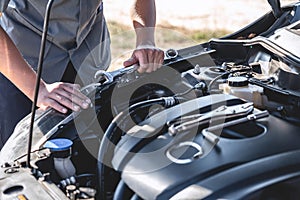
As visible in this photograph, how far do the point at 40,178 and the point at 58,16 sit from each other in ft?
2.52

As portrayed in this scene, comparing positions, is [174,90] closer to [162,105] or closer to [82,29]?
[162,105]

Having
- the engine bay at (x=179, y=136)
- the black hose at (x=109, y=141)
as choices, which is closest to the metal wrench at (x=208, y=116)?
the engine bay at (x=179, y=136)

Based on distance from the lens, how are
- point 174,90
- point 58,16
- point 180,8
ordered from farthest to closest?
point 180,8 < point 58,16 < point 174,90

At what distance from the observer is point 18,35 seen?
1.88 m

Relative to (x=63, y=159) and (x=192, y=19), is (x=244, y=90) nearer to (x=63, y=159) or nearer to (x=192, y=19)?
(x=63, y=159)

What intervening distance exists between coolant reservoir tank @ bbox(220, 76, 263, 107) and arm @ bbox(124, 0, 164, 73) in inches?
14.2

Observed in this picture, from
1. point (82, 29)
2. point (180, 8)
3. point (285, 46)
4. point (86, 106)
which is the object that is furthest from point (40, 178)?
point (180, 8)

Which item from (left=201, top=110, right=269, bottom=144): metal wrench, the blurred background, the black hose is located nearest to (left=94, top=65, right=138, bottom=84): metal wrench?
the black hose

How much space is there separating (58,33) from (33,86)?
0.33m

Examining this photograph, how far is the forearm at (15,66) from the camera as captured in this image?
161cm

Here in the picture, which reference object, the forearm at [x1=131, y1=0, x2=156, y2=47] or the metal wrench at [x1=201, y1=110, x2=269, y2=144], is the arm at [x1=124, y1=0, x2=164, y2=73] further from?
the metal wrench at [x1=201, y1=110, x2=269, y2=144]

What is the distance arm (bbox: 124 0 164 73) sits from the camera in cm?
170

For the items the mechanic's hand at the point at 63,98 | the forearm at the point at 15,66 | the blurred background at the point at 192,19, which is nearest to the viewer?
the mechanic's hand at the point at 63,98

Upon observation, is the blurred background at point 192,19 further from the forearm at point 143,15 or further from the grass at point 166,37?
the forearm at point 143,15
